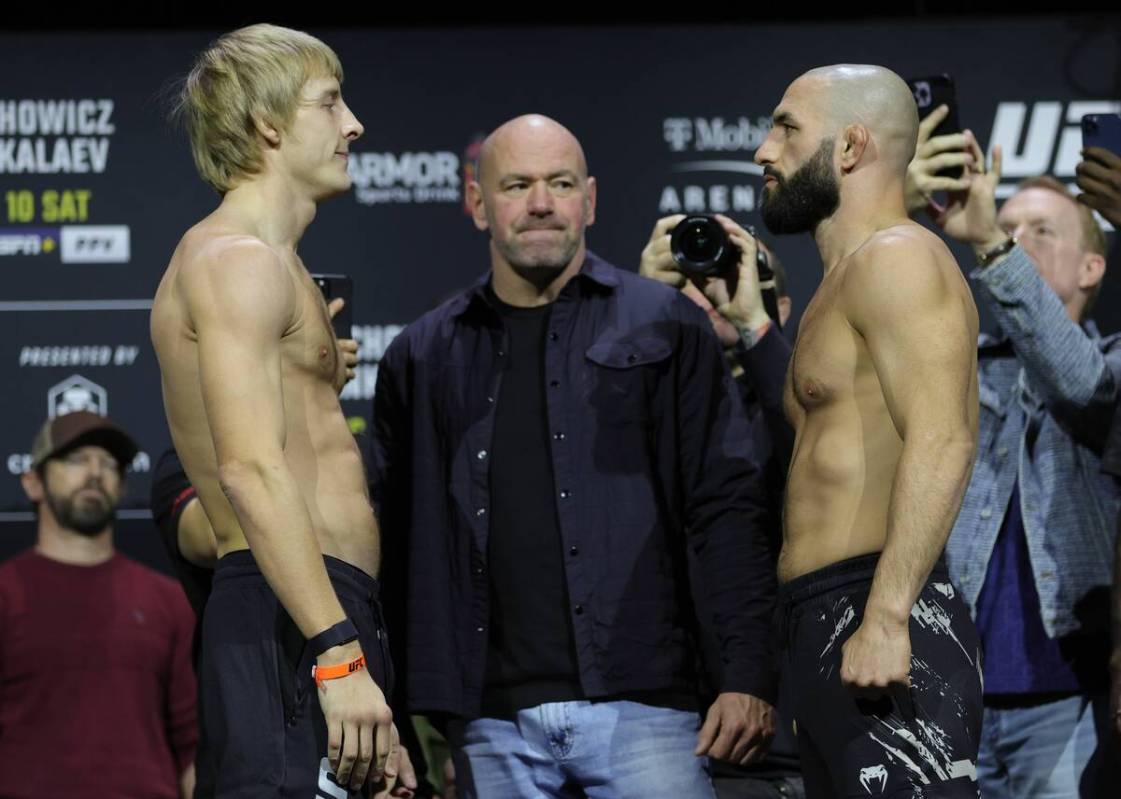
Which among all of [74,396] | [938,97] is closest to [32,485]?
[74,396]

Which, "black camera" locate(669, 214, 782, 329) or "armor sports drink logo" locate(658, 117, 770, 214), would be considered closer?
"black camera" locate(669, 214, 782, 329)

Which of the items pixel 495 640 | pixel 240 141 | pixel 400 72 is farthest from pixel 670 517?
pixel 400 72

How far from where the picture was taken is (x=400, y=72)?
4.40 m

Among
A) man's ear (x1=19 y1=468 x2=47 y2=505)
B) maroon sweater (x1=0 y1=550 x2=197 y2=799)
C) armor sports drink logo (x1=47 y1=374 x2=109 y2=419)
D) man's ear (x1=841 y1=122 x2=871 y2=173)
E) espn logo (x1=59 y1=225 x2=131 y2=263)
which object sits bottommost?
maroon sweater (x1=0 y1=550 x2=197 y2=799)

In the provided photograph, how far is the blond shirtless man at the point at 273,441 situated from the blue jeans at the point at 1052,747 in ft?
4.69

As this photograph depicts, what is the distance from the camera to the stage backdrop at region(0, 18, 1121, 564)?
435 centimetres

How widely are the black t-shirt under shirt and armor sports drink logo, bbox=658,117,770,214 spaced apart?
139cm

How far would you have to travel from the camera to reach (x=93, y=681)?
14.6 feet

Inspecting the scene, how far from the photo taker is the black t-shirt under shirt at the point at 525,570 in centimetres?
296

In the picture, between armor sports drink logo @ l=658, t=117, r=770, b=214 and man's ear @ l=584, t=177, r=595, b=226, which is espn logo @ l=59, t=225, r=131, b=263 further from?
man's ear @ l=584, t=177, r=595, b=226

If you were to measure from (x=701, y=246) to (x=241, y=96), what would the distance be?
100cm

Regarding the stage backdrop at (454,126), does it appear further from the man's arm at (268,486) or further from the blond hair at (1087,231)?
the man's arm at (268,486)

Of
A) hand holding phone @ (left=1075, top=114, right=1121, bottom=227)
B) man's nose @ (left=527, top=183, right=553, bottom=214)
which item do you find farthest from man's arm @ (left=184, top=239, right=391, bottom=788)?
hand holding phone @ (left=1075, top=114, right=1121, bottom=227)

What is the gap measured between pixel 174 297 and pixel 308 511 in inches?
15.9
